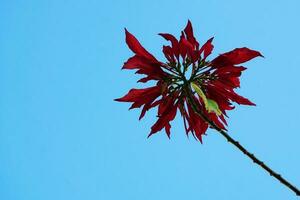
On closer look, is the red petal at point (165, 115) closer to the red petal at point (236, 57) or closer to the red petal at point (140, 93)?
the red petal at point (140, 93)

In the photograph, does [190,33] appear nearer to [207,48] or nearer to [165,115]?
[207,48]

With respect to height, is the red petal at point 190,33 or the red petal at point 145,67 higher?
the red petal at point 190,33

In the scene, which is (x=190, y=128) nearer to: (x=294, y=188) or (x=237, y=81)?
(x=237, y=81)

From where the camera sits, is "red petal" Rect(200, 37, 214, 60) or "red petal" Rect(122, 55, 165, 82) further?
"red petal" Rect(200, 37, 214, 60)

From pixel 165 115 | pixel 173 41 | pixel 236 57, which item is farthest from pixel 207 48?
pixel 165 115

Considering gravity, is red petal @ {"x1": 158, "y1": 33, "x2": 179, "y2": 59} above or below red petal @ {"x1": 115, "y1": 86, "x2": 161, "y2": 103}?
above

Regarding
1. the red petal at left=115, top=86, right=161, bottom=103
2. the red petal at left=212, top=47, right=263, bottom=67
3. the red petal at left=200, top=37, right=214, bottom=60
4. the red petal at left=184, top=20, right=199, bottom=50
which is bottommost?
the red petal at left=212, top=47, right=263, bottom=67

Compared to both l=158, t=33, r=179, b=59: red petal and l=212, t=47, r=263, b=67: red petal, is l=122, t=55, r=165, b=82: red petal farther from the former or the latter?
l=212, t=47, r=263, b=67: red petal

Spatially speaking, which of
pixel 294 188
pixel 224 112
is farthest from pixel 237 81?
pixel 294 188

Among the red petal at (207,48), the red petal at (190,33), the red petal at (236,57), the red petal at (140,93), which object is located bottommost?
the red petal at (236,57)
